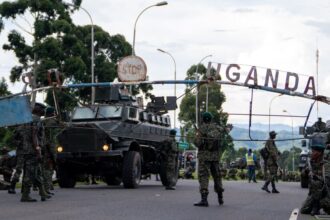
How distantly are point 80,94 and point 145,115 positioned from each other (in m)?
23.8

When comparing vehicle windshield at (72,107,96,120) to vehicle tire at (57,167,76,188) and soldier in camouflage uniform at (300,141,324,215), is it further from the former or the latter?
soldier in camouflage uniform at (300,141,324,215)

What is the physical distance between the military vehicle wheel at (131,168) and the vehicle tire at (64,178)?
5.50 ft

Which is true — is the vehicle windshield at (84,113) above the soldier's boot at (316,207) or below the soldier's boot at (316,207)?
above

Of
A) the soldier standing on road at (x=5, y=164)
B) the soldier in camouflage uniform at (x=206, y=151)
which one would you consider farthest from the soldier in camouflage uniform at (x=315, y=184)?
the soldier standing on road at (x=5, y=164)

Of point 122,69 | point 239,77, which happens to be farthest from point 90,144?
point 239,77

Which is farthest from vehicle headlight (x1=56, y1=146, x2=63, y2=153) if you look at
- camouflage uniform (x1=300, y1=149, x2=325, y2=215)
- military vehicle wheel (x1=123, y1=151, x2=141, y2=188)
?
camouflage uniform (x1=300, y1=149, x2=325, y2=215)

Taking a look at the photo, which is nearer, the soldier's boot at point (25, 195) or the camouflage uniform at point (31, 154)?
the soldier's boot at point (25, 195)

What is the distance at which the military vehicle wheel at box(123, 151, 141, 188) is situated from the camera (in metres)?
19.9

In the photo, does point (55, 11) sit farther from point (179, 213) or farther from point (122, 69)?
point (179, 213)

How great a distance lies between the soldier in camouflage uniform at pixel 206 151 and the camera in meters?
14.5

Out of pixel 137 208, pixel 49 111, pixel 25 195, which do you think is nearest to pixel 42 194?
pixel 25 195

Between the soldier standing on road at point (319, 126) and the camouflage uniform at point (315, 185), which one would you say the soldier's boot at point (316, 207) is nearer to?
the camouflage uniform at point (315, 185)

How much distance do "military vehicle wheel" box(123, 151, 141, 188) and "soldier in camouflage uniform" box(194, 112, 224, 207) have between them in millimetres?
5430

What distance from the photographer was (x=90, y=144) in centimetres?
1989
